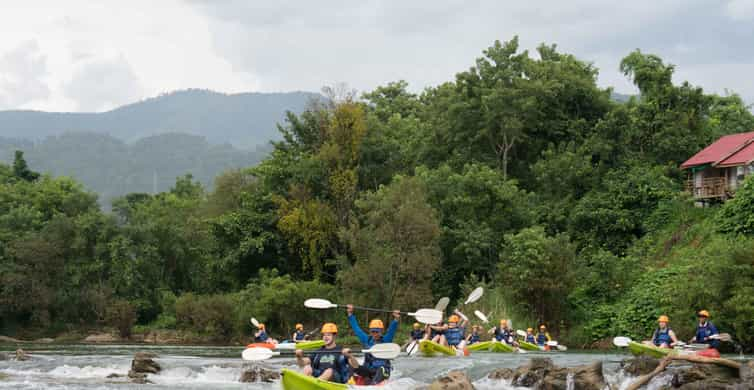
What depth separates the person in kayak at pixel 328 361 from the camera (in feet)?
49.6

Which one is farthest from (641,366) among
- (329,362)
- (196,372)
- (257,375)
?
(196,372)

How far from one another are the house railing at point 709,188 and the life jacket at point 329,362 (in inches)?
1082

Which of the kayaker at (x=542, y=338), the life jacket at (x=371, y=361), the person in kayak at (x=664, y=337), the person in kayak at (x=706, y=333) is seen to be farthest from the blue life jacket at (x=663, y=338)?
the kayaker at (x=542, y=338)

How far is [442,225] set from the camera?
4069cm

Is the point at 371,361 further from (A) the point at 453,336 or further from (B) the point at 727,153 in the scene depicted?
(B) the point at 727,153

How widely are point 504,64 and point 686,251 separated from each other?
1540 cm

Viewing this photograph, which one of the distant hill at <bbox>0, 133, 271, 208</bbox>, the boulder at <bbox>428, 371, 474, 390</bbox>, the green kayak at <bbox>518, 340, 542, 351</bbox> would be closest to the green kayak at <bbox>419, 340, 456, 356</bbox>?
the green kayak at <bbox>518, 340, 542, 351</bbox>

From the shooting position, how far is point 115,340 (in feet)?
151

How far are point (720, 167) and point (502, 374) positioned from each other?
2325 cm

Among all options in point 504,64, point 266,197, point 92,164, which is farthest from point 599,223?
point 92,164

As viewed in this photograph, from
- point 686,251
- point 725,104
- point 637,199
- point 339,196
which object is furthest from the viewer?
point 725,104

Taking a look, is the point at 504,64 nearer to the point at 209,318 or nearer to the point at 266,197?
the point at 266,197

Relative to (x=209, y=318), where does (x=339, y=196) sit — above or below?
above

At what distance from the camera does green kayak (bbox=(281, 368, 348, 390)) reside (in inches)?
557
